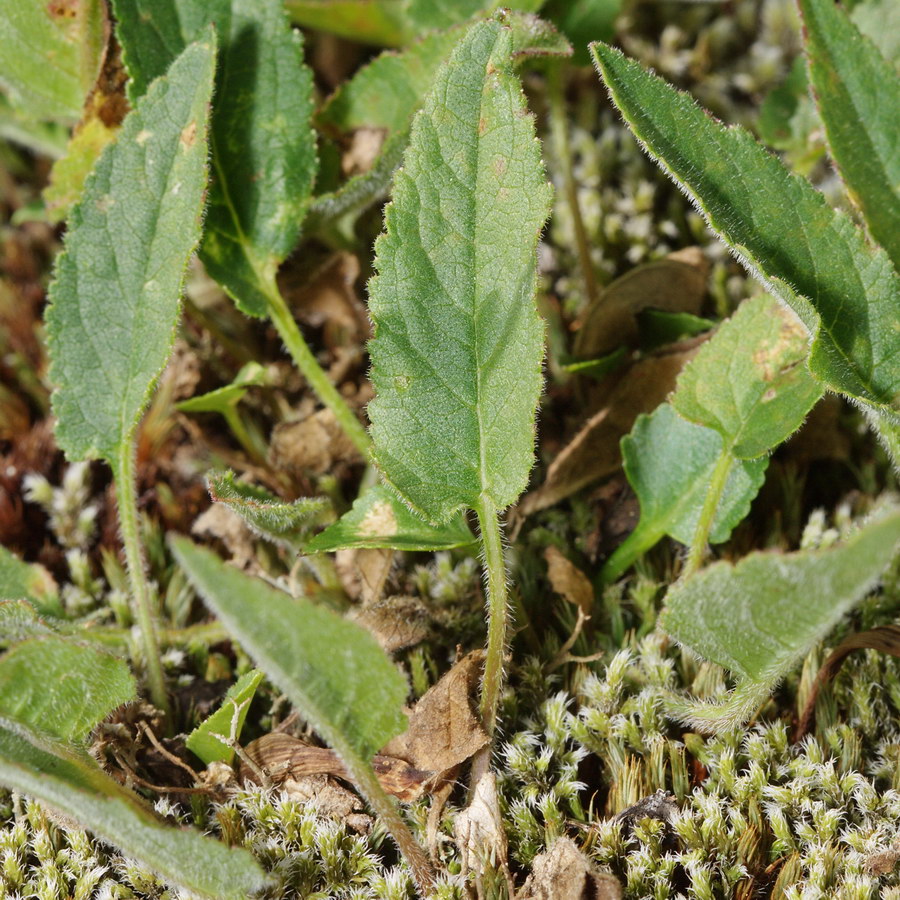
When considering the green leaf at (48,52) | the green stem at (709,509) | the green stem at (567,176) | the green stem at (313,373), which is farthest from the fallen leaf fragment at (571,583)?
the green leaf at (48,52)

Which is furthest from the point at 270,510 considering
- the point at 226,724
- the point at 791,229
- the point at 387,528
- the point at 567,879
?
the point at 791,229

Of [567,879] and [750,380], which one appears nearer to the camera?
[567,879]

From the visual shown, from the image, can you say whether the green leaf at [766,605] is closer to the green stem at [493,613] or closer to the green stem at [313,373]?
the green stem at [493,613]

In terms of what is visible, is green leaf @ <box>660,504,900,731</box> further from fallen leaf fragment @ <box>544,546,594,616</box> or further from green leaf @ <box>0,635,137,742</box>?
green leaf @ <box>0,635,137,742</box>

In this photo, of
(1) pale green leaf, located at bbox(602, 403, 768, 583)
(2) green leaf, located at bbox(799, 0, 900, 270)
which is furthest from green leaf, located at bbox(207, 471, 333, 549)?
(2) green leaf, located at bbox(799, 0, 900, 270)

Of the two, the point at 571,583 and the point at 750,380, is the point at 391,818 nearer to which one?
the point at 571,583

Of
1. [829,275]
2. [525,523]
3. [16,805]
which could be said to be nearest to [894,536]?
[829,275]
